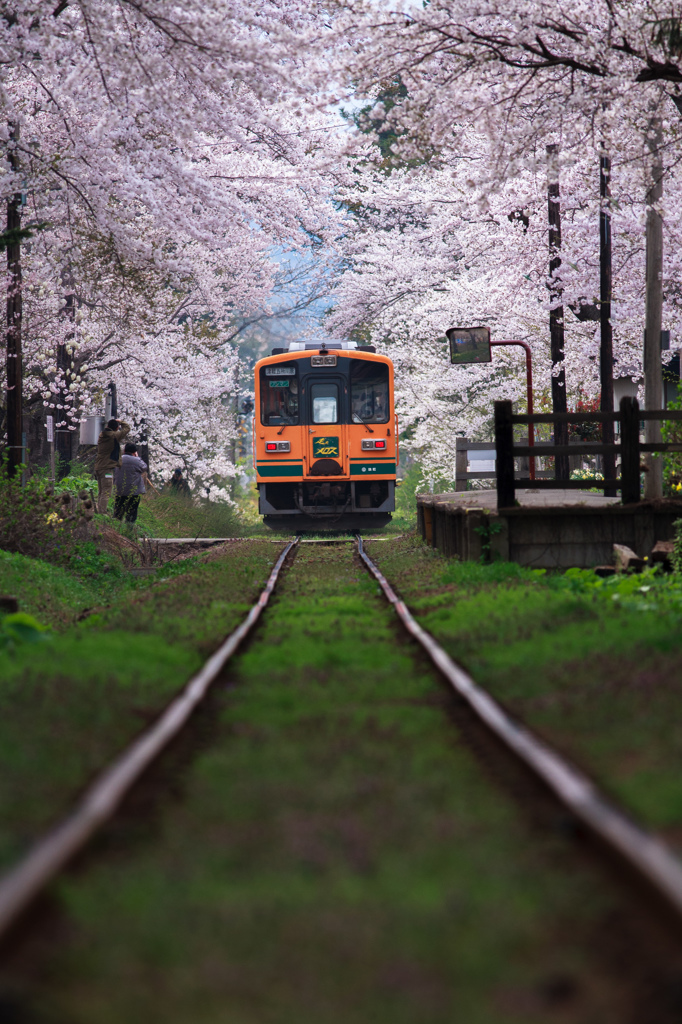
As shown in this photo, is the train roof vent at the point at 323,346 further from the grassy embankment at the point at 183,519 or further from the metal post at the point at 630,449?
the metal post at the point at 630,449

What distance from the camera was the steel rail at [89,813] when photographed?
2.77 m

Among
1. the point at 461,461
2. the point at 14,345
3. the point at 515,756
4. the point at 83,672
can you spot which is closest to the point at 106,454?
the point at 14,345

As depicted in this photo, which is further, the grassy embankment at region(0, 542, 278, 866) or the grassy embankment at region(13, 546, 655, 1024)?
the grassy embankment at region(0, 542, 278, 866)

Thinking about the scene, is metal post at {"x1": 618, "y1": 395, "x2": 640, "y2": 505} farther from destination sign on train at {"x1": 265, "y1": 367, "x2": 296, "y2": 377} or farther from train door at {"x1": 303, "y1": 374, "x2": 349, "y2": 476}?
destination sign on train at {"x1": 265, "y1": 367, "x2": 296, "y2": 377}

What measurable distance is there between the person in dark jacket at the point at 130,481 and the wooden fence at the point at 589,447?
10.7m

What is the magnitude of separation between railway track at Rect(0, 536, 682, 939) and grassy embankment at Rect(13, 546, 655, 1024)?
0.38 feet

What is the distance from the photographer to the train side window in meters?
22.2

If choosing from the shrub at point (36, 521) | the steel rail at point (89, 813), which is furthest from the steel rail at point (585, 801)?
the shrub at point (36, 521)

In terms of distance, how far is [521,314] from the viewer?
2614cm

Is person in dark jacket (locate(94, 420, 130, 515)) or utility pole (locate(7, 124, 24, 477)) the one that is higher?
utility pole (locate(7, 124, 24, 477))

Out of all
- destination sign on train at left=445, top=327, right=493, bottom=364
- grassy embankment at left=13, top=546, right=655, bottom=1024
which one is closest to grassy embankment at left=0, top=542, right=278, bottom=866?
grassy embankment at left=13, top=546, right=655, bottom=1024

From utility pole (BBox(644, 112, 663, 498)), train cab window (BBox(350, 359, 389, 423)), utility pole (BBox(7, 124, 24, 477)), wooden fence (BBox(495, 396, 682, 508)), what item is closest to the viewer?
wooden fence (BBox(495, 396, 682, 508))

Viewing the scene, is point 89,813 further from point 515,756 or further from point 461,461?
point 461,461

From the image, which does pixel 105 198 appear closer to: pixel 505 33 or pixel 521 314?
pixel 505 33
